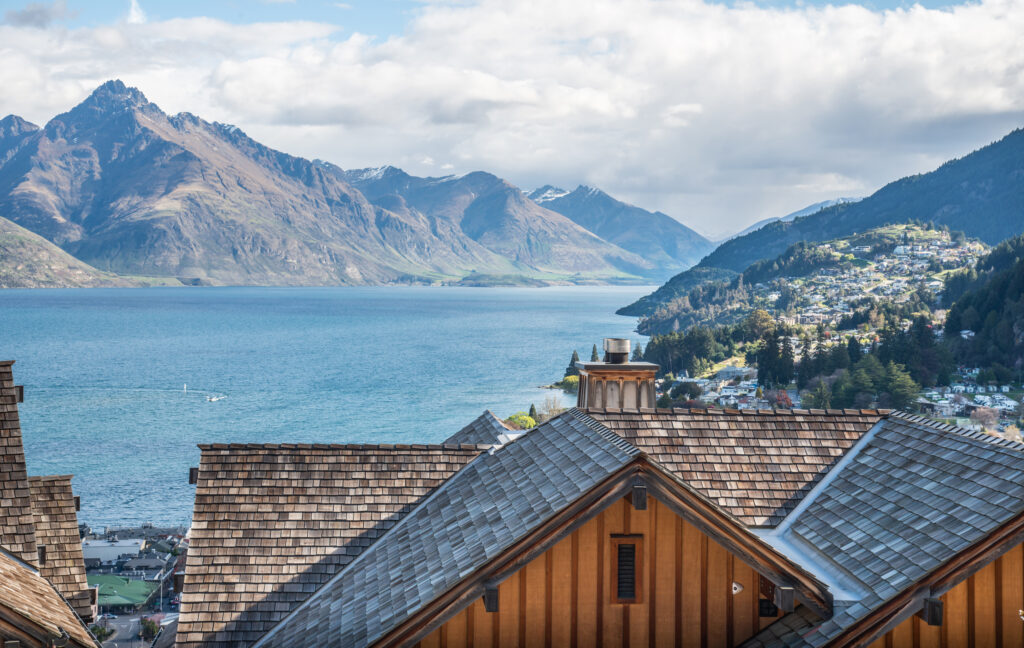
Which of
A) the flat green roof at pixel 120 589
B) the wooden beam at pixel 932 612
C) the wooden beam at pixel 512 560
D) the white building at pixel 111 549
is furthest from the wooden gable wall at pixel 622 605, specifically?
the white building at pixel 111 549

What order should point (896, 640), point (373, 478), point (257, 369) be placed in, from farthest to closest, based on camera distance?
point (257, 369) → point (373, 478) → point (896, 640)

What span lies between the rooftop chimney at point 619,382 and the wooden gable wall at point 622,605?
9255 millimetres

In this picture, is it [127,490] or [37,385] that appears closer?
[127,490]

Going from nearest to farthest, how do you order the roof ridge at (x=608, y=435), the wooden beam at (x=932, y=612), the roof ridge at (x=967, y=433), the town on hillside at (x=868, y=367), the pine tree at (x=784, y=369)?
the wooden beam at (x=932, y=612), the roof ridge at (x=608, y=435), the roof ridge at (x=967, y=433), the town on hillside at (x=868, y=367), the pine tree at (x=784, y=369)

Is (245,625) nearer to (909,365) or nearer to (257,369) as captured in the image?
(909,365)

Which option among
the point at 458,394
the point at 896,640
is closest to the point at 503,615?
the point at 896,640

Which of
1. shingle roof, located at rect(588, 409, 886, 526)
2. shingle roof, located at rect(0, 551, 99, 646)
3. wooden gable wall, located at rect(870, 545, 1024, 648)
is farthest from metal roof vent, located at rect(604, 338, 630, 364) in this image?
shingle roof, located at rect(0, 551, 99, 646)

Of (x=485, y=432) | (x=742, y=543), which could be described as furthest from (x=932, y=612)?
(x=485, y=432)

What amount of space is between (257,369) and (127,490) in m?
86.8

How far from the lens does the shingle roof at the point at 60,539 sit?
37.7 ft

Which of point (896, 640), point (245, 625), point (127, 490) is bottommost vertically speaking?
point (127, 490)

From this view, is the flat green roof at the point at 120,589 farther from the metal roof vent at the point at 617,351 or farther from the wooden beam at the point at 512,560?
the wooden beam at the point at 512,560

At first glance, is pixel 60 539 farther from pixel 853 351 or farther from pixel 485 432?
pixel 853 351

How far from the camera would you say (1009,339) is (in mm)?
150125
